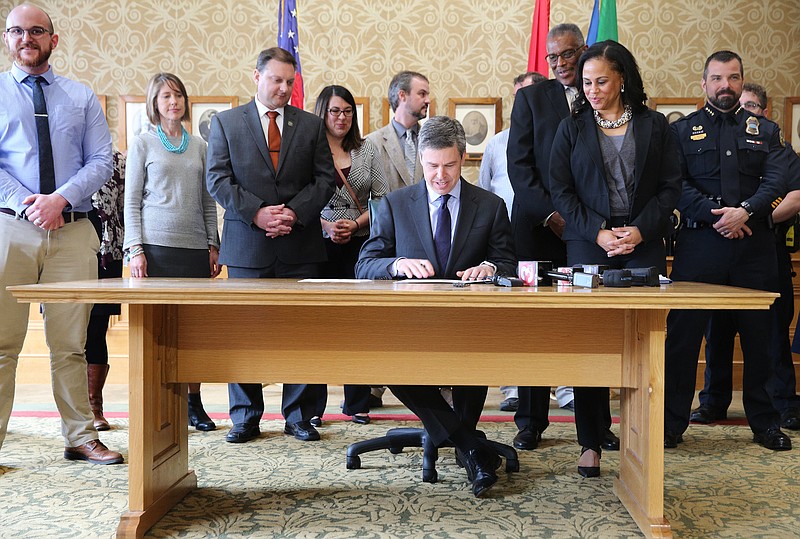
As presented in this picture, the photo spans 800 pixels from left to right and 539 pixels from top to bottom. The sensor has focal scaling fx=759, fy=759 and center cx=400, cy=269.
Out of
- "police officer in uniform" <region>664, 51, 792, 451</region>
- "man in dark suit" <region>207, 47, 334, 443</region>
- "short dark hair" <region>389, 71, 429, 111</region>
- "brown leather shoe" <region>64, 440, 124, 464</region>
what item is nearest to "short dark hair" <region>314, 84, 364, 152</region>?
"short dark hair" <region>389, 71, 429, 111</region>

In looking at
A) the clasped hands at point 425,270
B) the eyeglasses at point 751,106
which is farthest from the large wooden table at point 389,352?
the eyeglasses at point 751,106

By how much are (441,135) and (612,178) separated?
711 mm

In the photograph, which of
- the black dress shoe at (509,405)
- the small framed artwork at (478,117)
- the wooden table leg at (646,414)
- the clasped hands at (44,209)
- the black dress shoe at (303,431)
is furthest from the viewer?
the small framed artwork at (478,117)

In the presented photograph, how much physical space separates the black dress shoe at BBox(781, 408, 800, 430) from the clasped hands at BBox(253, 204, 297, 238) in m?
2.51

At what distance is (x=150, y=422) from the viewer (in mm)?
2270

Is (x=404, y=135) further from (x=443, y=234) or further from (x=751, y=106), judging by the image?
(x=751, y=106)

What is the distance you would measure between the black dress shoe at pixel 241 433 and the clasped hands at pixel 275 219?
2.82ft

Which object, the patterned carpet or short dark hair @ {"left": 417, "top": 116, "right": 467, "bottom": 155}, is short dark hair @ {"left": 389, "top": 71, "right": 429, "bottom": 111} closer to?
short dark hair @ {"left": 417, "top": 116, "right": 467, "bottom": 155}

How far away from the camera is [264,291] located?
196cm

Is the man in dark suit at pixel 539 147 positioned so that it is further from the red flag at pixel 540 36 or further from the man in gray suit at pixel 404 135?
the red flag at pixel 540 36

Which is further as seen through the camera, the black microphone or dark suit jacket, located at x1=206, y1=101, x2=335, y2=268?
dark suit jacket, located at x1=206, y1=101, x2=335, y2=268

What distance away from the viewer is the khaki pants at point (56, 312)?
9.32 feet

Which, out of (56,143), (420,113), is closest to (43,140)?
(56,143)

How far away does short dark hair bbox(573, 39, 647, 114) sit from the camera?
2801 mm
